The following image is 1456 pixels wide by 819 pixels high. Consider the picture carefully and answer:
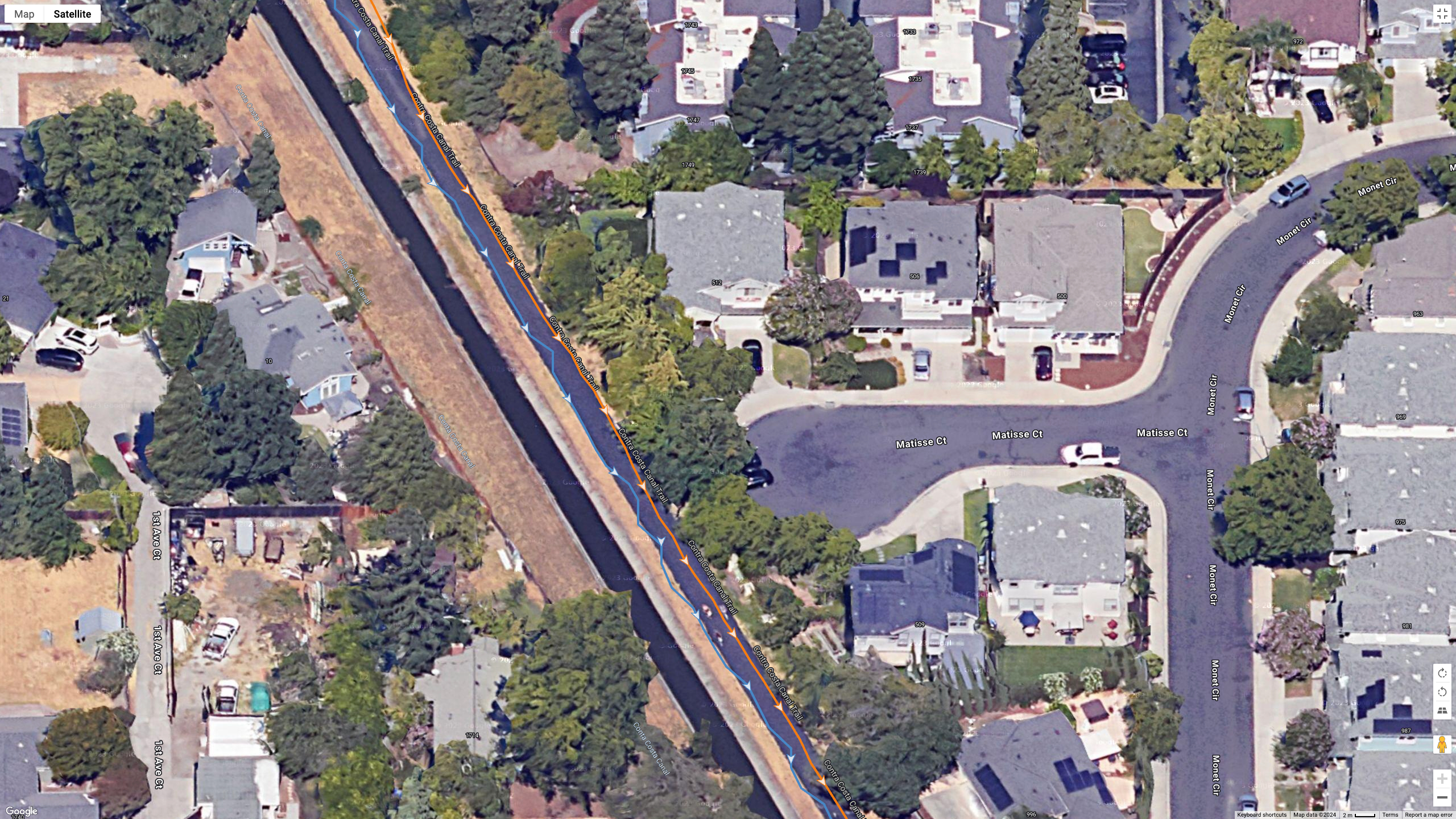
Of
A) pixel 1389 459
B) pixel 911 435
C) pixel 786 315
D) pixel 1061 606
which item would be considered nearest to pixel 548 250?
pixel 786 315

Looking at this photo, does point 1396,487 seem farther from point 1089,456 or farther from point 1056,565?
point 1056,565

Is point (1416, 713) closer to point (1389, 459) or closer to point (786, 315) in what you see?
point (1389, 459)

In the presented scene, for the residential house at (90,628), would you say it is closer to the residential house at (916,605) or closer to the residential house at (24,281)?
the residential house at (24,281)

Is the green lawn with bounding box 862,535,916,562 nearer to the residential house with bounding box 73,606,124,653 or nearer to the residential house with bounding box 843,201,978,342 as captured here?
the residential house with bounding box 843,201,978,342

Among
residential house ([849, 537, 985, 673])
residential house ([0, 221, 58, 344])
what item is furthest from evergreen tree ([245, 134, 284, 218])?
residential house ([849, 537, 985, 673])

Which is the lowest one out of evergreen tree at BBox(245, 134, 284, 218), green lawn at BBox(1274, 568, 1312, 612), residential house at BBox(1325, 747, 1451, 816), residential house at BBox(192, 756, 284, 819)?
residential house at BBox(1325, 747, 1451, 816)

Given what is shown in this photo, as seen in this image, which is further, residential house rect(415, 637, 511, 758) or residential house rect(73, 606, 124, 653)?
residential house rect(73, 606, 124, 653)
